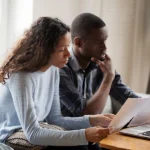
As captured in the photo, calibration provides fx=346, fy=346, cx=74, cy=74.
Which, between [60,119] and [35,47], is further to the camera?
[60,119]

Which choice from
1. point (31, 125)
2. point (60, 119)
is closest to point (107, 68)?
point (60, 119)

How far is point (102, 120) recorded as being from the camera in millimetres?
1539

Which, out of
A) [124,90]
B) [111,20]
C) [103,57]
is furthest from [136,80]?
[103,57]

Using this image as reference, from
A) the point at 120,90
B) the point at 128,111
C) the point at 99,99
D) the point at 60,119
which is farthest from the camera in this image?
the point at 120,90

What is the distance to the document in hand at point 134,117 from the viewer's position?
1340 millimetres

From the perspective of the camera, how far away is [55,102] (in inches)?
68.1

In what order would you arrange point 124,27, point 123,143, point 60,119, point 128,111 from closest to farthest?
point 123,143 < point 128,111 < point 60,119 < point 124,27

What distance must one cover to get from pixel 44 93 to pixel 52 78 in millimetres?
97

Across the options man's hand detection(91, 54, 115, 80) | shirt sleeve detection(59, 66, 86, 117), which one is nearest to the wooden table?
shirt sleeve detection(59, 66, 86, 117)

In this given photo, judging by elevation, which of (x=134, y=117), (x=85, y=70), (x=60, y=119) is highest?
(x=85, y=70)

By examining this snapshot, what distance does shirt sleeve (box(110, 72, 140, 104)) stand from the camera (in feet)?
6.69

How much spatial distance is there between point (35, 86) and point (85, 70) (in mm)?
446

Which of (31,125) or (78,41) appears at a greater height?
(78,41)

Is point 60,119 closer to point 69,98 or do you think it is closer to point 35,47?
point 69,98
